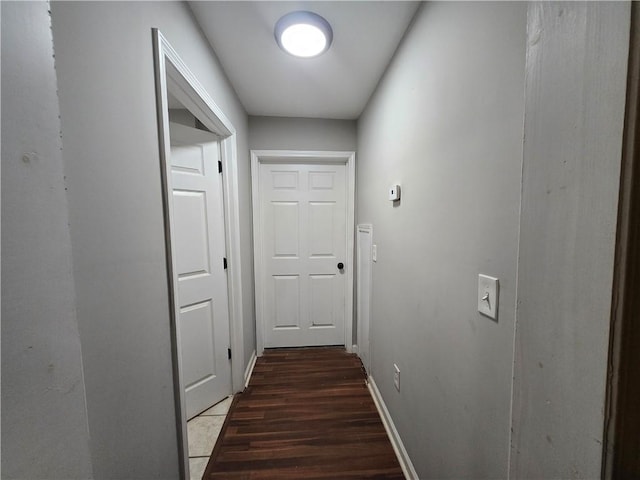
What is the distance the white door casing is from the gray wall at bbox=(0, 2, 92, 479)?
1.68 m

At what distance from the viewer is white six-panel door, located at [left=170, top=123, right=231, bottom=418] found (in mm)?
1410

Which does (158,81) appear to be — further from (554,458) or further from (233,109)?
(554,458)

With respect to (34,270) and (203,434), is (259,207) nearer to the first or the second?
(203,434)

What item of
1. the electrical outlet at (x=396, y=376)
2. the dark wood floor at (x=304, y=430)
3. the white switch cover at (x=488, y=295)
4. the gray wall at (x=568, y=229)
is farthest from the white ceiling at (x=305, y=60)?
the dark wood floor at (x=304, y=430)

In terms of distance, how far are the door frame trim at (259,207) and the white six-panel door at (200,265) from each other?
52 cm

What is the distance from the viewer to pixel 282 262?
231 cm

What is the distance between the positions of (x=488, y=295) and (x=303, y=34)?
1.41 meters

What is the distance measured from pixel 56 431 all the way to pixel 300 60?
1734 millimetres

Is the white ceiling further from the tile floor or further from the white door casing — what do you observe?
the tile floor

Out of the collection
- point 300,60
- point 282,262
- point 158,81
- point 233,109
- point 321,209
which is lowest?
point 282,262

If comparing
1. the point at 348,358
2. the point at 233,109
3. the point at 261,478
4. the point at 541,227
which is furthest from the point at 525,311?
the point at 348,358

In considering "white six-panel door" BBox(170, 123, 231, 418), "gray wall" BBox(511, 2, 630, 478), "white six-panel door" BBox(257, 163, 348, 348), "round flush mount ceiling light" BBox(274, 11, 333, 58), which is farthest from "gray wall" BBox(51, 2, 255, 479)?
"white six-panel door" BBox(257, 163, 348, 348)

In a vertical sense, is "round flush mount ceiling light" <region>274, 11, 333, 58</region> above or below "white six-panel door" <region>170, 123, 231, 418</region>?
above

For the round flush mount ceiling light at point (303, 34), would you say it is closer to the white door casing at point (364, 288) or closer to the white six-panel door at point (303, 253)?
the white six-panel door at point (303, 253)
